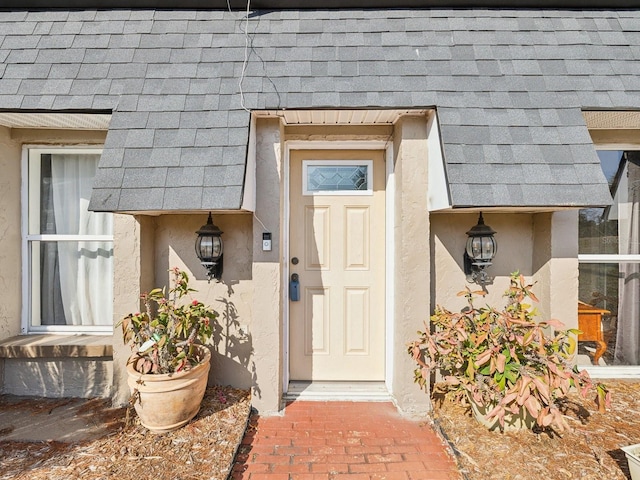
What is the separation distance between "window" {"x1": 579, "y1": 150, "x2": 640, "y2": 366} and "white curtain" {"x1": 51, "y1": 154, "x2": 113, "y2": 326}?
5368 millimetres

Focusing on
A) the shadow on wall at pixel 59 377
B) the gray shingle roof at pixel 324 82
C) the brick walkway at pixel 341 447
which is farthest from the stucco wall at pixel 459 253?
the shadow on wall at pixel 59 377

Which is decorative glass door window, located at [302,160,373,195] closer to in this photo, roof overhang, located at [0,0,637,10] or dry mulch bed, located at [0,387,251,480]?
roof overhang, located at [0,0,637,10]

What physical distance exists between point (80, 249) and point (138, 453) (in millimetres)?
2379

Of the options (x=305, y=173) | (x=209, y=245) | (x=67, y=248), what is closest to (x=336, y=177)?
(x=305, y=173)

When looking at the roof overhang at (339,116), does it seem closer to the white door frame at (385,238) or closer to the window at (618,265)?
the white door frame at (385,238)

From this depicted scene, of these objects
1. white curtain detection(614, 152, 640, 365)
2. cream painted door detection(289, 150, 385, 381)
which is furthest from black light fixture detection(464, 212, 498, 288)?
white curtain detection(614, 152, 640, 365)

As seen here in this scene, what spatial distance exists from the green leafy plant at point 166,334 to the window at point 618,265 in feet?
13.4

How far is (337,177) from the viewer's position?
362cm

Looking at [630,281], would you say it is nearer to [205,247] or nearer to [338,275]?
[338,275]

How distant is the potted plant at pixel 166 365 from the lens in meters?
2.71

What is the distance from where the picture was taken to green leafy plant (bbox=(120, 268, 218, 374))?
9.12 ft

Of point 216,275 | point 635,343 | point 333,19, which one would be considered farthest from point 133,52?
point 635,343

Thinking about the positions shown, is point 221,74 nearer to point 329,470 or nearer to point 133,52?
point 133,52

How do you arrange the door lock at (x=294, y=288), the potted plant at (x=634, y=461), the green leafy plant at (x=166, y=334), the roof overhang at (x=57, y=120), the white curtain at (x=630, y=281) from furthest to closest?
the white curtain at (x=630, y=281), the door lock at (x=294, y=288), the roof overhang at (x=57, y=120), the green leafy plant at (x=166, y=334), the potted plant at (x=634, y=461)
